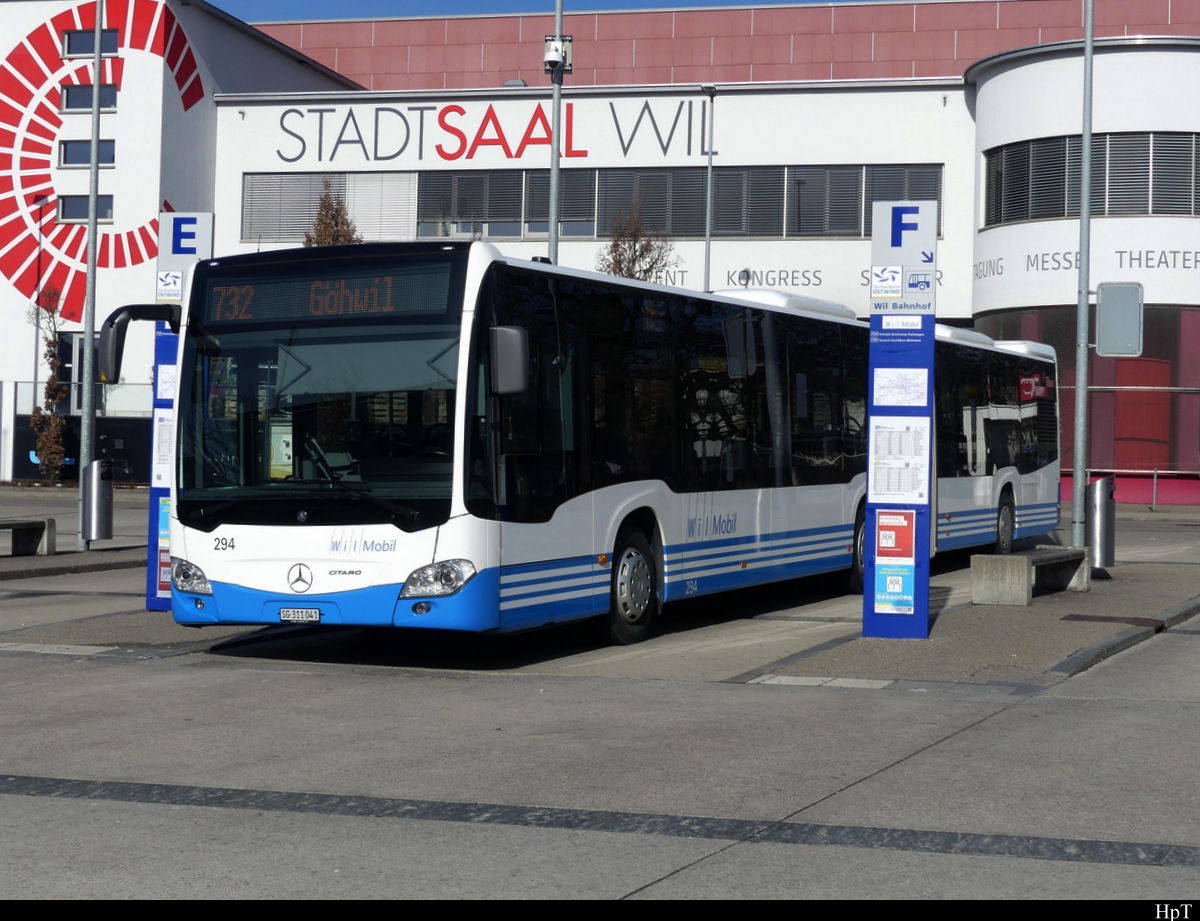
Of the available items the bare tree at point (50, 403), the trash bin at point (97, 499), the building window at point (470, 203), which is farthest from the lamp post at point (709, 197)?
the trash bin at point (97, 499)

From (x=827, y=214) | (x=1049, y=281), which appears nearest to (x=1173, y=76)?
(x=1049, y=281)

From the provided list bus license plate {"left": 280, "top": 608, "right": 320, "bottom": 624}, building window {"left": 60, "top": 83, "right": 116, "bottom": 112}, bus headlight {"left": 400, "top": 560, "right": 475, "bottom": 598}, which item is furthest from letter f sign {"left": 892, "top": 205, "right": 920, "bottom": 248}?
building window {"left": 60, "top": 83, "right": 116, "bottom": 112}

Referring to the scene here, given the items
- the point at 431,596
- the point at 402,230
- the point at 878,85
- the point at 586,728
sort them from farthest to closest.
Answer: the point at 402,230
the point at 878,85
the point at 431,596
the point at 586,728

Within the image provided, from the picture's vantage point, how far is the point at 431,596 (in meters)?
10.4

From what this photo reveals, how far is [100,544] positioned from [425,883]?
1893cm

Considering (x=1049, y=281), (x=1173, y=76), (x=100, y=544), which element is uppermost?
(x=1173, y=76)

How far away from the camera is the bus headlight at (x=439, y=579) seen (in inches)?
406

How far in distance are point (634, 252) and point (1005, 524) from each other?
18.8 metres

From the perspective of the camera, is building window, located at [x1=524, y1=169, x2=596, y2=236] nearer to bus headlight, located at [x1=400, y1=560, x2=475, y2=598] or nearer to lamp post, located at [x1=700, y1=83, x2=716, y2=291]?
lamp post, located at [x1=700, y1=83, x2=716, y2=291]

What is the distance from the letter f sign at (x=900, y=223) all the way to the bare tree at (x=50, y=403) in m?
36.0

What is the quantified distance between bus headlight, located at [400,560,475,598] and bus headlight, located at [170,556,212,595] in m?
1.60

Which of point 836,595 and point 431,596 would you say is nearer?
point 431,596

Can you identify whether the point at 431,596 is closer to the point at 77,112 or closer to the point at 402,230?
the point at 402,230

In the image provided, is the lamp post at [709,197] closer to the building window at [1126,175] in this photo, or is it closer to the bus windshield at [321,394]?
the building window at [1126,175]
